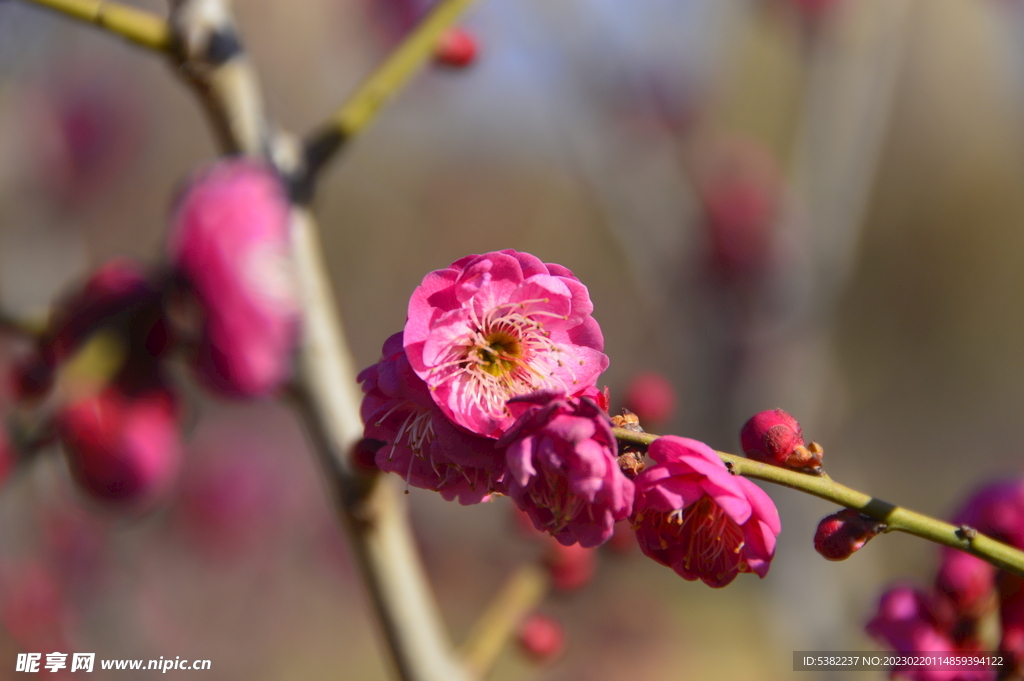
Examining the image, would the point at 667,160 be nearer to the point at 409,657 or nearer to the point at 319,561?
the point at 409,657

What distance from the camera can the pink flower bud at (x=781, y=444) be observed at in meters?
0.57

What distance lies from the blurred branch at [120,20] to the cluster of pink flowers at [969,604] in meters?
1.04

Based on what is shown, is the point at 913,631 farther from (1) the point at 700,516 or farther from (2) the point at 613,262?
(2) the point at 613,262

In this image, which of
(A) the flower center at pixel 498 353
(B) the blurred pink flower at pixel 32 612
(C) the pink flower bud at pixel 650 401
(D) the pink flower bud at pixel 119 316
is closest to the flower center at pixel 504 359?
(A) the flower center at pixel 498 353

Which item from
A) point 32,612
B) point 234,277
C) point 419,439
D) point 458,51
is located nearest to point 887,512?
point 419,439

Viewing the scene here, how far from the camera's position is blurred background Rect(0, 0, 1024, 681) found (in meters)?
1.94

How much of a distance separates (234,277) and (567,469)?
0.29 metres

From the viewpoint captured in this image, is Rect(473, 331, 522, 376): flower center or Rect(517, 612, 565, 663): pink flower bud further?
Rect(517, 612, 565, 663): pink flower bud

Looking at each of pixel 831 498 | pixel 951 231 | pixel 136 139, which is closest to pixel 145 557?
pixel 136 139

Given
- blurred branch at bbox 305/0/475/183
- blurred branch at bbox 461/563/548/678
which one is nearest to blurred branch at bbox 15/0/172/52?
blurred branch at bbox 305/0/475/183

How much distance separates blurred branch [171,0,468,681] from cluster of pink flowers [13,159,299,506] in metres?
0.22

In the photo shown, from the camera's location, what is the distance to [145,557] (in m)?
2.75

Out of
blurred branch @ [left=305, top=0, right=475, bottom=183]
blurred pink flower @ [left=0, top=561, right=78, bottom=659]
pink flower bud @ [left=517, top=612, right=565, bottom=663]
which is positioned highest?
blurred branch @ [left=305, top=0, right=475, bottom=183]

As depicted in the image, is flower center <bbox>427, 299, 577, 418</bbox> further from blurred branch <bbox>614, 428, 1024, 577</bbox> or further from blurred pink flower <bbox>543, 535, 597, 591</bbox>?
blurred pink flower <bbox>543, 535, 597, 591</bbox>
